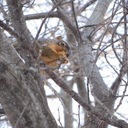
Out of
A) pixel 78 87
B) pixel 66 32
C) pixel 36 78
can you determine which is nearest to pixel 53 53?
pixel 36 78

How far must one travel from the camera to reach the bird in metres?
2.66

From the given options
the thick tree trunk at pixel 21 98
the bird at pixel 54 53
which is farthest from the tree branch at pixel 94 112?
the bird at pixel 54 53

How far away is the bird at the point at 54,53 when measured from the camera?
266cm

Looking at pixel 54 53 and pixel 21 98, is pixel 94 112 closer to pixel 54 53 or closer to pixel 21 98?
pixel 21 98

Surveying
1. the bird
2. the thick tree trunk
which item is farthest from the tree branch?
the bird

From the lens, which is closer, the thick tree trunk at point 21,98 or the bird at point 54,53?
the thick tree trunk at point 21,98

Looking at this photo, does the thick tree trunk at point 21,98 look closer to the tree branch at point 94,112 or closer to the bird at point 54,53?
the tree branch at point 94,112

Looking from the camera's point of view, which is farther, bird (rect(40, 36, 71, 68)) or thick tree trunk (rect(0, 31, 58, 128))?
bird (rect(40, 36, 71, 68))

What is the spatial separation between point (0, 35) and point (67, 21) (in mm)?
1019

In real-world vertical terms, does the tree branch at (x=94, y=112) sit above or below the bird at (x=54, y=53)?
below

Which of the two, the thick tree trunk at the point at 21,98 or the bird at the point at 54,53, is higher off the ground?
the bird at the point at 54,53

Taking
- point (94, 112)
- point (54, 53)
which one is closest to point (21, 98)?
point (94, 112)

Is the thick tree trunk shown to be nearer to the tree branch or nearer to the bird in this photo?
the tree branch

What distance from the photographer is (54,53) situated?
2713mm
